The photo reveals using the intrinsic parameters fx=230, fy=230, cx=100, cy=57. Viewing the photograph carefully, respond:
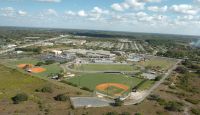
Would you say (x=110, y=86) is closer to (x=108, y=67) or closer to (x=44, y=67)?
(x=108, y=67)

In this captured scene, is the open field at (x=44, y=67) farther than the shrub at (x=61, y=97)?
Yes

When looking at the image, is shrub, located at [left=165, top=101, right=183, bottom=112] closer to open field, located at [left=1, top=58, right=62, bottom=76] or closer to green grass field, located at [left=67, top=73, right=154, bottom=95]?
green grass field, located at [left=67, top=73, right=154, bottom=95]

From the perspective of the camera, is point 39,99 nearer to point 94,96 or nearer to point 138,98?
point 94,96

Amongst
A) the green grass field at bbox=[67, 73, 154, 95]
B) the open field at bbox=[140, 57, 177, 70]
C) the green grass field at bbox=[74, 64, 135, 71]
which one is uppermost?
the open field at bbox=[140, 57, 177, 70]

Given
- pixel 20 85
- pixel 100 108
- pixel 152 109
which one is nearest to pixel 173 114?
pixel 152 109

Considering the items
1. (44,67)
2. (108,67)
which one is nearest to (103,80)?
(108,67)

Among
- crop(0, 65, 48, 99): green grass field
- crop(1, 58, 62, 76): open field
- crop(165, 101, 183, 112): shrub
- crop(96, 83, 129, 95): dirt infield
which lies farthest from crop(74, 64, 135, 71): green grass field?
crop(165, 101, 183, 112): shrub

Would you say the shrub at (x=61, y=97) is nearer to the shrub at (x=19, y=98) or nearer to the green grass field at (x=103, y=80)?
the shrub at (x=19, y=98)

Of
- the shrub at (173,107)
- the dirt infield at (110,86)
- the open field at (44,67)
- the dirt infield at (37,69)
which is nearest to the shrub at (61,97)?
the dirt infield at (110,86)
